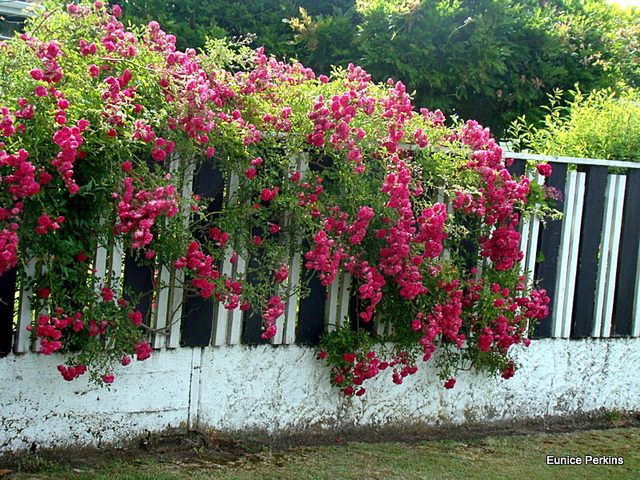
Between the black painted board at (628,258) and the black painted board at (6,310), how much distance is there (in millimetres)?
4047

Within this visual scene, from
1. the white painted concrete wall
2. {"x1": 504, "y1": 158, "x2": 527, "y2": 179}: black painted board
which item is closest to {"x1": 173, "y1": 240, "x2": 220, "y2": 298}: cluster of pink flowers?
the white painted concrete wall

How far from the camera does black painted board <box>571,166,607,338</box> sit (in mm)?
5207

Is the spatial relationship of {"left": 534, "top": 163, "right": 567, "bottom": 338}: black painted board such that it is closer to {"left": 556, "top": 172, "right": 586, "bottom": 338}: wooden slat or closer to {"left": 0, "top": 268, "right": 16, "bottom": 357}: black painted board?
{"left": 556, "top": 172, "right": 586, "bottom": 338}: wooden slat

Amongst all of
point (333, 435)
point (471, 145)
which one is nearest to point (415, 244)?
point (471, 145)

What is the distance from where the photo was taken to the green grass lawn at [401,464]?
3676 mm

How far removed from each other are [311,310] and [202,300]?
68cm

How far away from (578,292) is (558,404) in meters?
0.79

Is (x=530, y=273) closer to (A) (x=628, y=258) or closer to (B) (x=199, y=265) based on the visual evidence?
(A) (x=628, y=258)

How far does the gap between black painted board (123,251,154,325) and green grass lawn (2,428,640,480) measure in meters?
0.79

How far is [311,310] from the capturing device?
4406mm

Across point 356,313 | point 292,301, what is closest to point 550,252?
point 356,313

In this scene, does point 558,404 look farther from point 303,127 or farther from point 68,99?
point 68,99

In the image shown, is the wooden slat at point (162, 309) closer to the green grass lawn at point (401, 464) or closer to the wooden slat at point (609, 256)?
the green grass lawn at point (401, 464)

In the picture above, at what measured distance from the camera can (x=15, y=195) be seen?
301 cm
